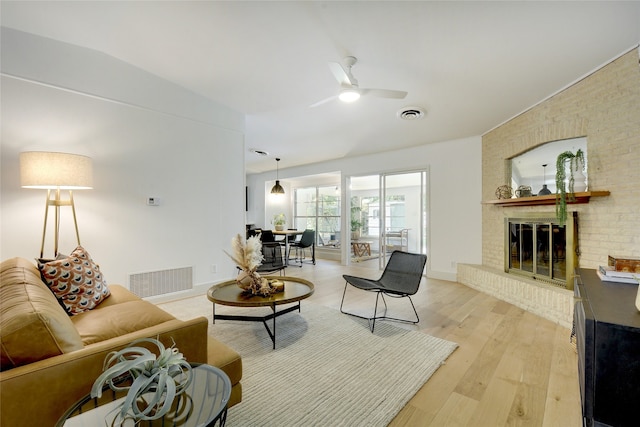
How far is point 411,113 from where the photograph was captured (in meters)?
4.12

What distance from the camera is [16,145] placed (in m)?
2.75

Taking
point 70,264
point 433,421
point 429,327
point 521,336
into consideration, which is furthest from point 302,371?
point 521,336

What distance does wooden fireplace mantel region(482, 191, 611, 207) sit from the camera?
2744 mm

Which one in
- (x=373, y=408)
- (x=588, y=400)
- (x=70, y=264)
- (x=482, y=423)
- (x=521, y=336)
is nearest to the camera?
(x=588, y=400)

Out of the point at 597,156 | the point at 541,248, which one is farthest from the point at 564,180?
the point at 541,248

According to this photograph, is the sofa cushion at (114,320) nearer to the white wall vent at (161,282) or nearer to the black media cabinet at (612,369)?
the white wall vent at (161,282)

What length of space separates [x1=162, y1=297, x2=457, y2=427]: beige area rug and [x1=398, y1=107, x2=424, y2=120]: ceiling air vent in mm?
3010

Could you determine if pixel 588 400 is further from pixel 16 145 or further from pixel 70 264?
pixel 16 145

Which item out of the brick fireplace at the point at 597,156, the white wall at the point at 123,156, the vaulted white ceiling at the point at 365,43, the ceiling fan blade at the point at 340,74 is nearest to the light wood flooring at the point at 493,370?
the brick fireplace at the point at 597,156

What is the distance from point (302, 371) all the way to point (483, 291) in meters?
3.32

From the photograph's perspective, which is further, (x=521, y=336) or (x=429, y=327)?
(x=429, y=327)

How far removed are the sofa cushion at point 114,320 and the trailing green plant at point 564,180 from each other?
401 cm

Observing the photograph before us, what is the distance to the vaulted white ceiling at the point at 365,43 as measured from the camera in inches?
89.2

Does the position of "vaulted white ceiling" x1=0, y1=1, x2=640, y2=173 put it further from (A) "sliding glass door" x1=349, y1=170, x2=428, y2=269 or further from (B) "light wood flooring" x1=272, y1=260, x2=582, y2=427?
(B) "light wood flooring" x1=272, y1=260, x2=582, y2=427
